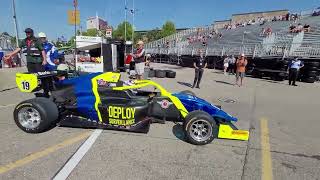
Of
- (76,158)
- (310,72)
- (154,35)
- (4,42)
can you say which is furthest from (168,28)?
(76,158)

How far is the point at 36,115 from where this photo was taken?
5.17 meters

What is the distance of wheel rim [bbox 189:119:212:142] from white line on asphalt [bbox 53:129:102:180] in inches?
65.2

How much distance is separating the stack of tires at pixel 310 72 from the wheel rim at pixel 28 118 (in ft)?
50.3

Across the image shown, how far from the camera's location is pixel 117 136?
5234mm

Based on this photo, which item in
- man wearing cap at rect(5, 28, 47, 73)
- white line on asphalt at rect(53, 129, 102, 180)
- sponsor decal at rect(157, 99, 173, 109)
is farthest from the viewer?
man wearing cap at rect(5, 28, 47, 73)

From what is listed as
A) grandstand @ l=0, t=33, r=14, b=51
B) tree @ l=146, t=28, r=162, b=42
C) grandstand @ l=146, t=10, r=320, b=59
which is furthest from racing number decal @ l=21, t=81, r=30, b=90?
tree @ l=146, t=28, r=162, b=42

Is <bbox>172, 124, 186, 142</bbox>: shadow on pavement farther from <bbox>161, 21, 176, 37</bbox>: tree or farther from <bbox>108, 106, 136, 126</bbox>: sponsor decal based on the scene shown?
<bbox>161, 21, 176, 37</bbox>: tree

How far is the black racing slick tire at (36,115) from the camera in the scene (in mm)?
5055

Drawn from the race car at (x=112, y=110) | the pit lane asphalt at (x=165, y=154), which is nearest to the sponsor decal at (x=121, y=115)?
the race car at (x=112, y=110)

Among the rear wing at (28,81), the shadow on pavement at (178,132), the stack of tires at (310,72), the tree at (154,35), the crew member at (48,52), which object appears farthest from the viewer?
the tree at (154,35)

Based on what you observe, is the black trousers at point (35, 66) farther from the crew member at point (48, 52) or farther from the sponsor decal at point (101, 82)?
the sponsor decal at point (101, 82)

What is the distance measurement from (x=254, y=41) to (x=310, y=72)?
1262cm

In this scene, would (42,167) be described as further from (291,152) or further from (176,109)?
(291,152)

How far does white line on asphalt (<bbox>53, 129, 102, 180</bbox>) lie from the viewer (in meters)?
3.75
